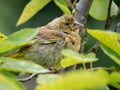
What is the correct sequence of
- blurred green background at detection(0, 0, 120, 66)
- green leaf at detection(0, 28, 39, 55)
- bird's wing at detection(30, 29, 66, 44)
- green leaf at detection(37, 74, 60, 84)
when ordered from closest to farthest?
green leaf at detection(37, 74, 60, 84), green leaf at detection(0, 28, 39, 55), bird's wing at detection(30, 29, 66, 44), blurred green background at detection(0, 0, 120, 66)

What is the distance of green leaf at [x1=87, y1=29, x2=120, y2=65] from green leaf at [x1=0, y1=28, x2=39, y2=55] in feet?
0.49

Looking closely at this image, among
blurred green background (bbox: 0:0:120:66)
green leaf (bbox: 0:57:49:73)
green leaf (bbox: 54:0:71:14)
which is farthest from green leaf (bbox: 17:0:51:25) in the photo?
blurred green background (bbox: 0:0:120:66)

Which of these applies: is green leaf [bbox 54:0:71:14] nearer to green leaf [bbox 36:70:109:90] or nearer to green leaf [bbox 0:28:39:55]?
green leaf [bbox 0:28:39:55]

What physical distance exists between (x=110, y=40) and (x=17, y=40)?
231 mm

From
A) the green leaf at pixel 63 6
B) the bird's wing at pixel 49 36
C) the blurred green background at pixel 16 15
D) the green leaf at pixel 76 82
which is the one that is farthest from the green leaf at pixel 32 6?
the blurred green background at pixel 16 15

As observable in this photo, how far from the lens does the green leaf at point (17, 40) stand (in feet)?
3.80

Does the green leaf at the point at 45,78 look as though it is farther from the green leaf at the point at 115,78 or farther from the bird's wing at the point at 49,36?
the bird's wing at the point at 49,36

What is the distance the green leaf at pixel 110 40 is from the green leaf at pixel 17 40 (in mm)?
148

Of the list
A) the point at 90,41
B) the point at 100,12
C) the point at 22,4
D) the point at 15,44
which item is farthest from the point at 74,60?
the point at 22,4

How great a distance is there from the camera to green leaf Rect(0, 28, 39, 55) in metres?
1.16

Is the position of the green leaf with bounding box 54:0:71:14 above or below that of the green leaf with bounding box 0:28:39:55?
below

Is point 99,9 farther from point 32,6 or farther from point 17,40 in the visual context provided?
point 17,40

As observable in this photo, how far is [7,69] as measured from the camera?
44.0 inches

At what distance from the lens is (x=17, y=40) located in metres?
1.21
